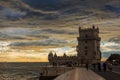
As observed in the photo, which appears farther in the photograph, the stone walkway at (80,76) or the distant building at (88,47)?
the distant building at (88,47)

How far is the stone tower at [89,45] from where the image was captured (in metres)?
110

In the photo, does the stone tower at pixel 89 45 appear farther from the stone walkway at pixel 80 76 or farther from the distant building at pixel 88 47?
the stone walkway at pixel 80 76

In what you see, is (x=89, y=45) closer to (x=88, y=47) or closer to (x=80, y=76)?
(x=88, y=47)

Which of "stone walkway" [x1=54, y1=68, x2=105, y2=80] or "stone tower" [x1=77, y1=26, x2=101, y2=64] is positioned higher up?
"stone tower" [x1=77, y1=26, x2=101, y2=64]

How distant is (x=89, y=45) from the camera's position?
364ft

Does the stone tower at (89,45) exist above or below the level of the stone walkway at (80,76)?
above

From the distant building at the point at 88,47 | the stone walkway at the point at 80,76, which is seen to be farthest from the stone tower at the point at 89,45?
the stone walkway at the point at 80,76

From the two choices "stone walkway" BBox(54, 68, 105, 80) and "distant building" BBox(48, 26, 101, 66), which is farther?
"distant building" BBox(48, 26, 101, 66)

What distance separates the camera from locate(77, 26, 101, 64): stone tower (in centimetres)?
11006

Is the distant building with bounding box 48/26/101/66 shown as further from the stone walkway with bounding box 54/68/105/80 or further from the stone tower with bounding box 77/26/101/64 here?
the stone walkway with bounding box 54/68/105/80

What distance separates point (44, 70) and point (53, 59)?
41.8 metres

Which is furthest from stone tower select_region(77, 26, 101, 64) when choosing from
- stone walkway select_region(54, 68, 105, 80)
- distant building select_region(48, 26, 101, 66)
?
stone walkway select_region(54, 68, 105, 80)

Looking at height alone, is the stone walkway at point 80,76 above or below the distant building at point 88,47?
below

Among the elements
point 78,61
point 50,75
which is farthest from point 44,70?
point 78,61
